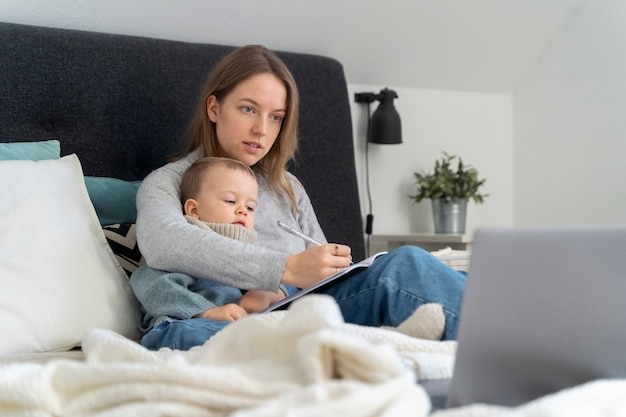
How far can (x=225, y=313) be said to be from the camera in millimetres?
1435

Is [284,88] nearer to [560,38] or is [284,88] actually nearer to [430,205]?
[430,205]

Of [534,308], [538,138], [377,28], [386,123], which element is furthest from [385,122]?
[534,308]

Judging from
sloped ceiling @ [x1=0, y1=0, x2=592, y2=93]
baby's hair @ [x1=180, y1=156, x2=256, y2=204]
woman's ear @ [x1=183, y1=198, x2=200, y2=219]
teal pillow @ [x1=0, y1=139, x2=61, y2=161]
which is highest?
sloped ceiling @ [x1=0, y1=0, x2=592, y2=93]

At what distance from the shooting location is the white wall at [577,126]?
9.59ft

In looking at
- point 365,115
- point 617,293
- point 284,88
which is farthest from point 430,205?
point 617,293

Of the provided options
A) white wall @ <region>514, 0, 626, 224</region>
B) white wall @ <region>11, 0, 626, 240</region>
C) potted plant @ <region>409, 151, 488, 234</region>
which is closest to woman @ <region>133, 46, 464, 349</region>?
white wall @ <region>11, 0, 626, 240</region>

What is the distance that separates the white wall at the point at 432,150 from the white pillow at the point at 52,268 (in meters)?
1.46

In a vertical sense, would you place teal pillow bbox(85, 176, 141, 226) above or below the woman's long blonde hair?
below

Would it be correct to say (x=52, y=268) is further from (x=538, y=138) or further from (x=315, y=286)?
(x=538, y=138)

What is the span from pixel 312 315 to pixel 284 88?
116cm

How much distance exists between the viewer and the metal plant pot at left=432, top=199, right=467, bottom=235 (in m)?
2.86

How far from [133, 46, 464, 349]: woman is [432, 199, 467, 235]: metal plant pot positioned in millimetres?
994

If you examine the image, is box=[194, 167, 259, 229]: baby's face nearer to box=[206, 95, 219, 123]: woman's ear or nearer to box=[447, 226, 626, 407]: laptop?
box=[206, 95, 219, 123]: woman's ear

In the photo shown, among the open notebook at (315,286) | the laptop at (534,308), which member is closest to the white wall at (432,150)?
the open notebook at (315,286)
